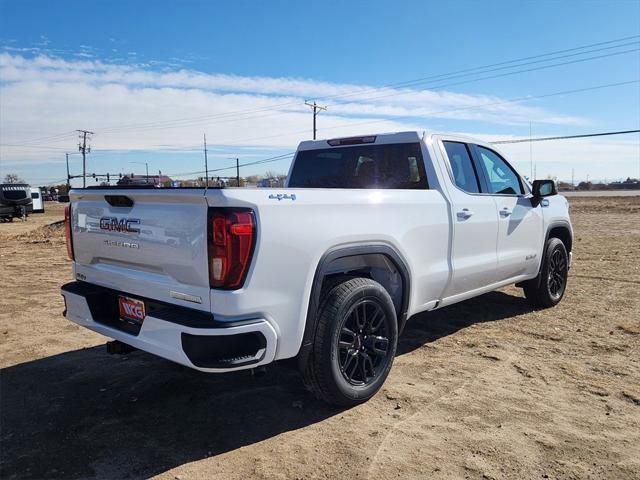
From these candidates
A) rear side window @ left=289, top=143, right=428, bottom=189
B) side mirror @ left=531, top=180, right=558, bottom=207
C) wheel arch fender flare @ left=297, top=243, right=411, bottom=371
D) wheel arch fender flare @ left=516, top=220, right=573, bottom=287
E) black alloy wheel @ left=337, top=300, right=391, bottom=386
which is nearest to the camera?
wheel arch fender flare @ left=297, top=243, right=411, bottom=371

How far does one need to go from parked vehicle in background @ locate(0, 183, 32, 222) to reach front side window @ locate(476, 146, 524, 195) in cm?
2640

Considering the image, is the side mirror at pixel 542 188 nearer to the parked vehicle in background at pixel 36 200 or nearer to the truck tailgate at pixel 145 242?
the truck tailgate at pixel 145 242

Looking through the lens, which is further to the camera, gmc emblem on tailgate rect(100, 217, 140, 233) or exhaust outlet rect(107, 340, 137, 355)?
exhaust outlet rect(107, 340, 137, 355)

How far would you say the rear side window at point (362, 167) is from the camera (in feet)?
15.2

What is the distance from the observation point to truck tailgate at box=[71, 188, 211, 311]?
2871 millimetres

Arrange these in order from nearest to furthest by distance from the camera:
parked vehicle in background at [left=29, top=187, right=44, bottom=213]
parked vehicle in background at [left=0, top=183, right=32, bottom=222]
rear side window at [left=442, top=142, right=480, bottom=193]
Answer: rear side window at [left=442, top=142, right=480, bottom=193]
parked vehicle in background at [left=0, top=183, right=32, bottom=222]
parked vehicle in background at [left=29, top=187, right=44, bottom=213]

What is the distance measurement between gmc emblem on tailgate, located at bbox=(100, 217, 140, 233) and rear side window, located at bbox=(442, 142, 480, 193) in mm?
2810

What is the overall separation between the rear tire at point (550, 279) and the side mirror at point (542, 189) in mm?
686

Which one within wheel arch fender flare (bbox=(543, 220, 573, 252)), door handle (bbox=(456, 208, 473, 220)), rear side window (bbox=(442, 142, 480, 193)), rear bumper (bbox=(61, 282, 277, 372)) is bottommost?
rear bumper (bbox=(61, 282, 277, 372))

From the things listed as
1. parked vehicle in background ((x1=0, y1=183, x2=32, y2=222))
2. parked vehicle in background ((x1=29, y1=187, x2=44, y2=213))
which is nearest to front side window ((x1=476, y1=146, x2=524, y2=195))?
parked vehicle in background ((x1=0, y1=183, x2=32, y2=222))

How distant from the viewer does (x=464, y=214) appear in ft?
14.9

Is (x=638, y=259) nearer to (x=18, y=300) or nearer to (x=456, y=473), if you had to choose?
(x=456, y=473)

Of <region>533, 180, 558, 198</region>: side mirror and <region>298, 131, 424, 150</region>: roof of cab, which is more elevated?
<region>298, 131, 424, 150</region>: roof of cab

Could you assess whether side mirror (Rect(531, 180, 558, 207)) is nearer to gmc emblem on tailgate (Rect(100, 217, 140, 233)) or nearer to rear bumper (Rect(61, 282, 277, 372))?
rear bumper (Rect(61, 282, 277, 372))
